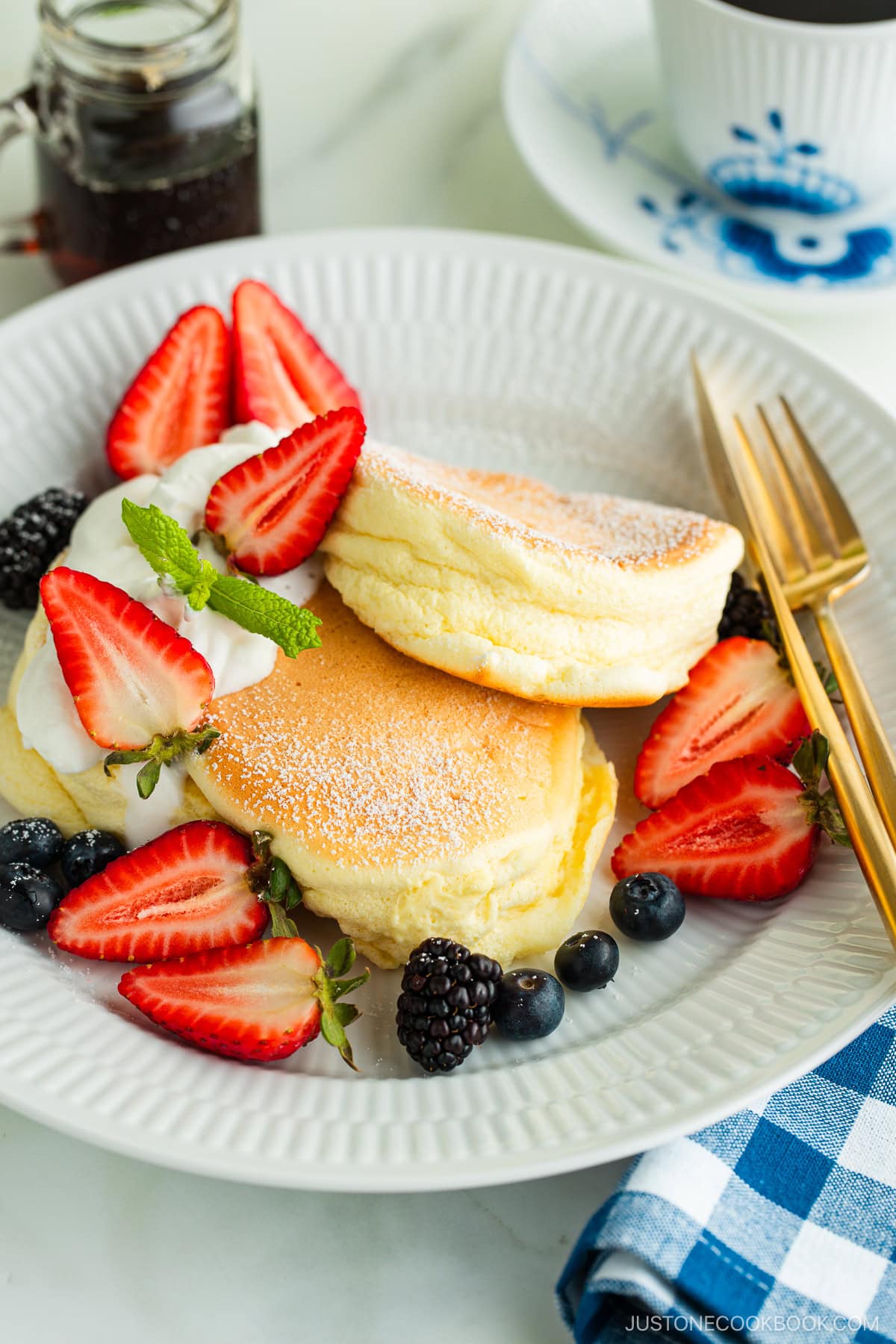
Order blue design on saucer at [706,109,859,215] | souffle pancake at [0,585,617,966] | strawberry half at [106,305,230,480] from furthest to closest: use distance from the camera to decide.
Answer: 1. blue design on saucer at [706,109,859,215]
2. strawberry half at [106,305,230,480]
3. souffle pancake at [0,585,617,966]

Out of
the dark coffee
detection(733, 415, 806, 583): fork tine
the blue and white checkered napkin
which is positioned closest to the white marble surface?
the blue and white checkered napkin

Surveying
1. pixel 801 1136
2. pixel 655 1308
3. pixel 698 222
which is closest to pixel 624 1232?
pixel 655 1308

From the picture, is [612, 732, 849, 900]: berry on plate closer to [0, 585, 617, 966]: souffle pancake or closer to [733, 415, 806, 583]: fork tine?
[0, 585, 617, 966]: souffle pancake

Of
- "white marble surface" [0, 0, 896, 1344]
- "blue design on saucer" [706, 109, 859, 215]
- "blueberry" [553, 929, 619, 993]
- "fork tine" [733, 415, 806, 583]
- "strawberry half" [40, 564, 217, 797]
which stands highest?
"blue design on saucer" [706, 109, 859, 215]

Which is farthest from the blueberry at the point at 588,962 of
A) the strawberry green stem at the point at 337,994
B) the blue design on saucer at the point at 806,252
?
the blue design on saucer at the point at 806,252

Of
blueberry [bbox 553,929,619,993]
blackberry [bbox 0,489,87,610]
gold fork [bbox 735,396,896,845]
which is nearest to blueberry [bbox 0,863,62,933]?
blackberry [bbox 0,489,87,610]

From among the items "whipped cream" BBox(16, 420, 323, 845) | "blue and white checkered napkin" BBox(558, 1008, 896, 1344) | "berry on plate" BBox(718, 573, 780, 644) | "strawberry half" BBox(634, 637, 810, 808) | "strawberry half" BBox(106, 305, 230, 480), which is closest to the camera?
"blue and white checkered napkin" BBox(558, 1008, 896, 1344)

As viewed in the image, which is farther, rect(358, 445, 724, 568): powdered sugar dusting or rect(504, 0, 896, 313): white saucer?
rect(504, 0, 896, 313): white saucer

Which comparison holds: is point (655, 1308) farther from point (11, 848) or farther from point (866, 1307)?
point (11, 848)

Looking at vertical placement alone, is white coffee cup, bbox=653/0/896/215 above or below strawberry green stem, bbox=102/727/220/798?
above
